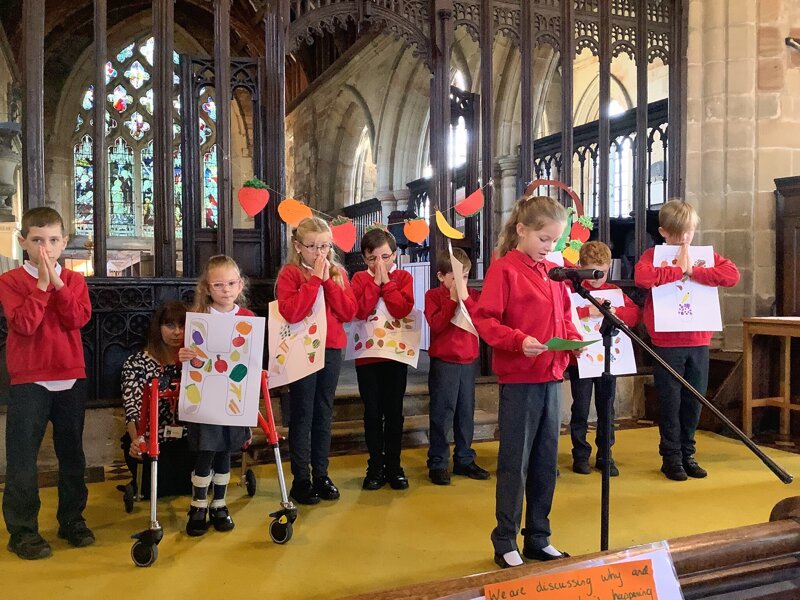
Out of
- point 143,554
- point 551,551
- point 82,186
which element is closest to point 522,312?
point 551,551

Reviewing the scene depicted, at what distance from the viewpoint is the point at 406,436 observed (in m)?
4.24

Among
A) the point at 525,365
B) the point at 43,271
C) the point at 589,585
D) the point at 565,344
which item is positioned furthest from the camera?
the point at 43,271

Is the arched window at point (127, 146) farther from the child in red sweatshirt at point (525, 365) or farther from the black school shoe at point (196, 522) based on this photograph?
the child in red sweatshirt at point (525, 365)

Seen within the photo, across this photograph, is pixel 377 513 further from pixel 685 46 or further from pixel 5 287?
pixel 685 46

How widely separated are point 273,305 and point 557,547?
1591 mm

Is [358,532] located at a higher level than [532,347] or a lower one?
lower

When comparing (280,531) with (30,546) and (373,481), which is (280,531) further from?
(30,546)

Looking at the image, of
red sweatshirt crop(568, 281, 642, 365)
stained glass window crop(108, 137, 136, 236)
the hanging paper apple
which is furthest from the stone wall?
stained glass window crop(108, 137, 136, 236)

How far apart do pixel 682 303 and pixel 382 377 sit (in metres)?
1.63

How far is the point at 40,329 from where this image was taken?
2605 mm

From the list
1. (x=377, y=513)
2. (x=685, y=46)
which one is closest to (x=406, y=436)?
(x=377, y=513)

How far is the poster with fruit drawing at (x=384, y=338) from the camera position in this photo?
3.36m

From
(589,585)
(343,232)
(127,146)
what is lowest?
(589,585)

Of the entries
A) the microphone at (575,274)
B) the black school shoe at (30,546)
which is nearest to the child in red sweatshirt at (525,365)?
the microphone at (575,274)
